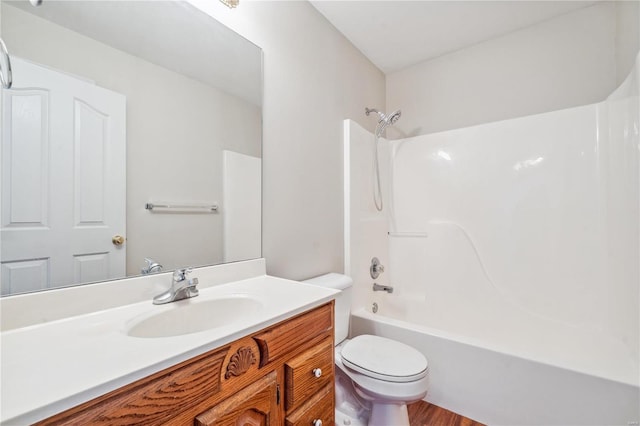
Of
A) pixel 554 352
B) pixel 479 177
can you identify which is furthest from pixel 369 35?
pixel 554 352

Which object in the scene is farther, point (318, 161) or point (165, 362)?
point (318, 161)

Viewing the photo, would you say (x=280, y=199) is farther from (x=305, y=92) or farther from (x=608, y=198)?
(x=608, y=198)

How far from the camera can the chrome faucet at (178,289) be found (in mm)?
909

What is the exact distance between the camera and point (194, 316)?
0.94 m

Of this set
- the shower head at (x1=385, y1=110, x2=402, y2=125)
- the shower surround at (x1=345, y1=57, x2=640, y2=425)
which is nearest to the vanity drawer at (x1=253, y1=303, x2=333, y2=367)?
the shower surround at (x1=345, y1=57, x2=640, y2=425)

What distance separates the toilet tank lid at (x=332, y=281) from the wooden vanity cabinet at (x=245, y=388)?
499mm

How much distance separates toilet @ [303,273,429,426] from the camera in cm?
116

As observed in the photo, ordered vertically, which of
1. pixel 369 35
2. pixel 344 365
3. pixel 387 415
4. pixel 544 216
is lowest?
pixel 387 415

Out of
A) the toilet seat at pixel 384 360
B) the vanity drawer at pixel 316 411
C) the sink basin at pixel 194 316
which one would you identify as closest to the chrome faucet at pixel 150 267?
the sink basin at pixel 194 316

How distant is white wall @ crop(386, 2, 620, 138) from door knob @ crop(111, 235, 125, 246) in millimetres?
2209

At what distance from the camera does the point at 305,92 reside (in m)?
1.62

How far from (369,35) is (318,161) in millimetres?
1052

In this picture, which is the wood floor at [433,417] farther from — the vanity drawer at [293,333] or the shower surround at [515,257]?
the vanity drawer at [293,333]

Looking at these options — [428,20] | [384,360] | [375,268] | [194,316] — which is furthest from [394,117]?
[194,316]
